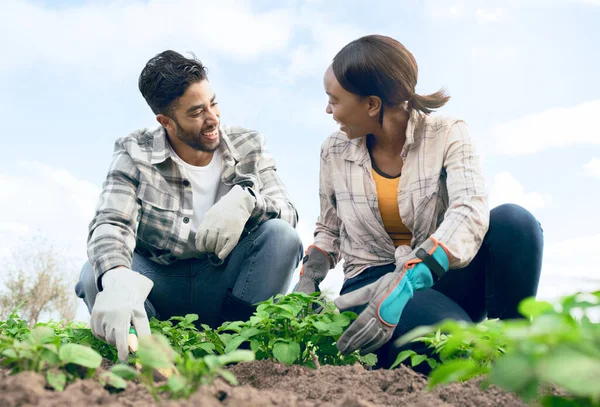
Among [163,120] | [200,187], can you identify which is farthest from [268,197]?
[163,120]

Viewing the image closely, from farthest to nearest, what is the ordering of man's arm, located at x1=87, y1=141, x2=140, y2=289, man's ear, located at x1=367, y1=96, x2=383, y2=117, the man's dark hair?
the man's dark hair → man's arm, located at x1=87, y1=141, x2=140, y2=289 → man's ear, located at x1=367, y1=96, x2=383, y2=117

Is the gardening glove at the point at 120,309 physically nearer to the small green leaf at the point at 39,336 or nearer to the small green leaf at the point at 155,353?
the small green leaf at the point at 39,336

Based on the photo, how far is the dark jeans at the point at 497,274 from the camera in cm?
248

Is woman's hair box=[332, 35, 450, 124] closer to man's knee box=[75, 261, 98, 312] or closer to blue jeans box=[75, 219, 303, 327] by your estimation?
blue jeans box=[75, 219, 303, 327]

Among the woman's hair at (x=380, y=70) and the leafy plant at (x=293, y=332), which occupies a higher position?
the woman's hair at (x=380, y=70)

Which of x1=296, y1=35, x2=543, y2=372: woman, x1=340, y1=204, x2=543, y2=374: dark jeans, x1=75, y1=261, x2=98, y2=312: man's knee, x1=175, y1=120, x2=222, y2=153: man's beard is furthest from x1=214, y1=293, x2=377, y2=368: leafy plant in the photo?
x1=175, y1=120, x2=222, y2=153: man's beard

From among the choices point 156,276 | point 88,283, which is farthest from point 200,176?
point 88,283

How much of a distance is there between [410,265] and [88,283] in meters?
1.75

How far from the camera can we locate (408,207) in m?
2.52

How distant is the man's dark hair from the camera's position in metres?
2.98

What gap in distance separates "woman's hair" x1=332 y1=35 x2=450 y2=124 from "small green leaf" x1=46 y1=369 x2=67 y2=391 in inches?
63.1

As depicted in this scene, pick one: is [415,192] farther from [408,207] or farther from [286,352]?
[286,352]

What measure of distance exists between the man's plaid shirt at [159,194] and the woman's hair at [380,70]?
0.82 meters

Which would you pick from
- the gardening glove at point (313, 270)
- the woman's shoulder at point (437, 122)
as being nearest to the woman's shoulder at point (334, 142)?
the woman's shoulder at point (437, 122)
